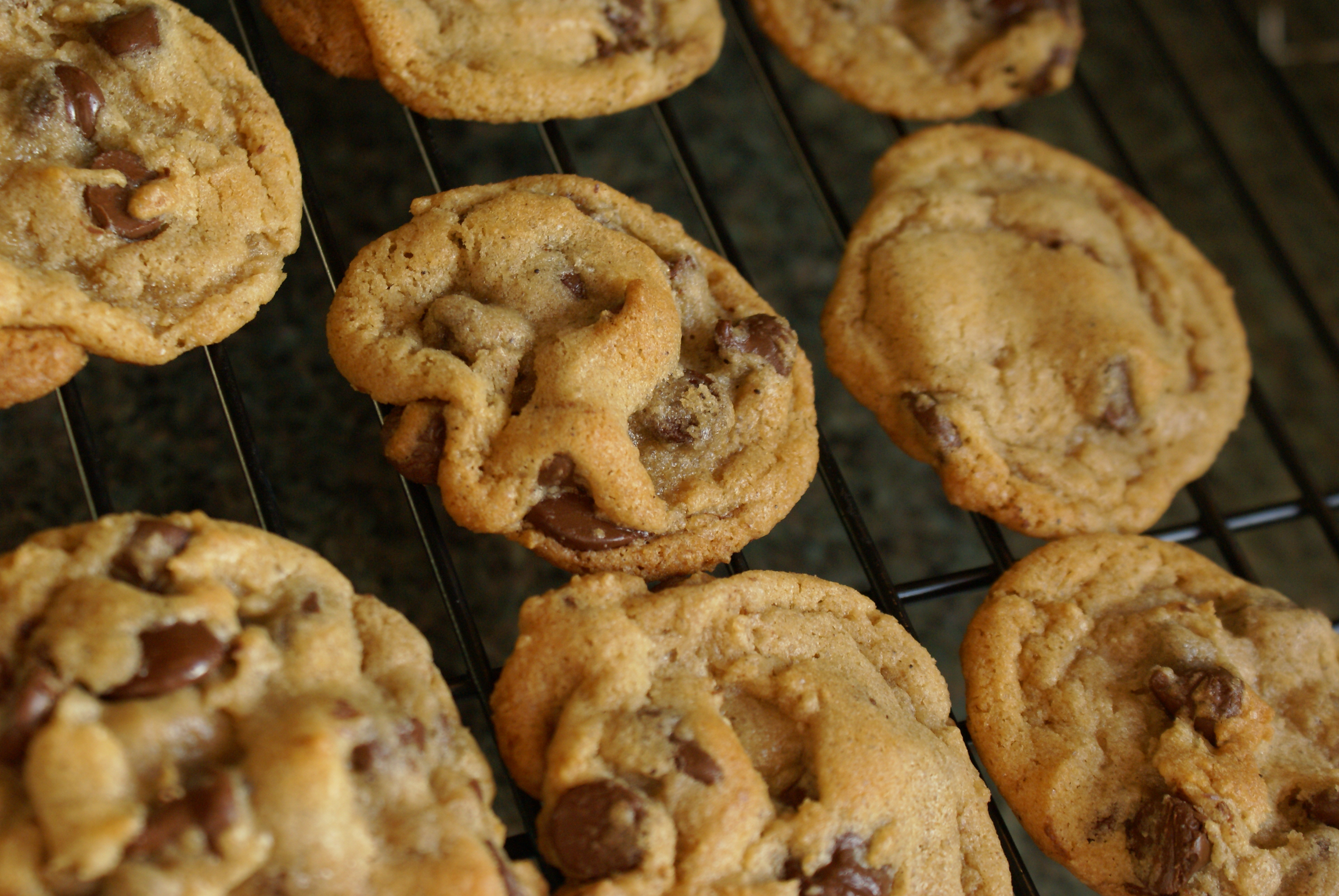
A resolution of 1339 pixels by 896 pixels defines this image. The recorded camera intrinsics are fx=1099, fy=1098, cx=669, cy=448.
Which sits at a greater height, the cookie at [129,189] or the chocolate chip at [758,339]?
the cookie at [129,189]

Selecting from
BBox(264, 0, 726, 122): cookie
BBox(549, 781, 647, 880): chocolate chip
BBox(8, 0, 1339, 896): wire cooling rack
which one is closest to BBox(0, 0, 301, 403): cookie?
BBox(8, 0, 1339, 896): wire cooling rack

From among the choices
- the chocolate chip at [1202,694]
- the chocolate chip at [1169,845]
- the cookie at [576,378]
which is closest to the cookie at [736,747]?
the cookie at [576,378]

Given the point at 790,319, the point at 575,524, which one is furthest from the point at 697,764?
the point at 790,319

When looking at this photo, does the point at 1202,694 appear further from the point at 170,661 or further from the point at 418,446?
the point at 170,661

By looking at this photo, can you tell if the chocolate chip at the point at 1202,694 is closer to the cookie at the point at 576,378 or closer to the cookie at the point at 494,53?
the cookie at the point at 576,378

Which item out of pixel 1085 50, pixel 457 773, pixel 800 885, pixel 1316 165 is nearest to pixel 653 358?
pixel 457 773

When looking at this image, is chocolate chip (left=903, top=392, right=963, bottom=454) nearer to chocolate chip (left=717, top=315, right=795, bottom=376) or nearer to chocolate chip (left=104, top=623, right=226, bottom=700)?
chocolate chip (left=717, top=315, right=795, bottom=376)

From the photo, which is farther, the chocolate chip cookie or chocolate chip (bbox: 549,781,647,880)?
the chocolate chip cookie
